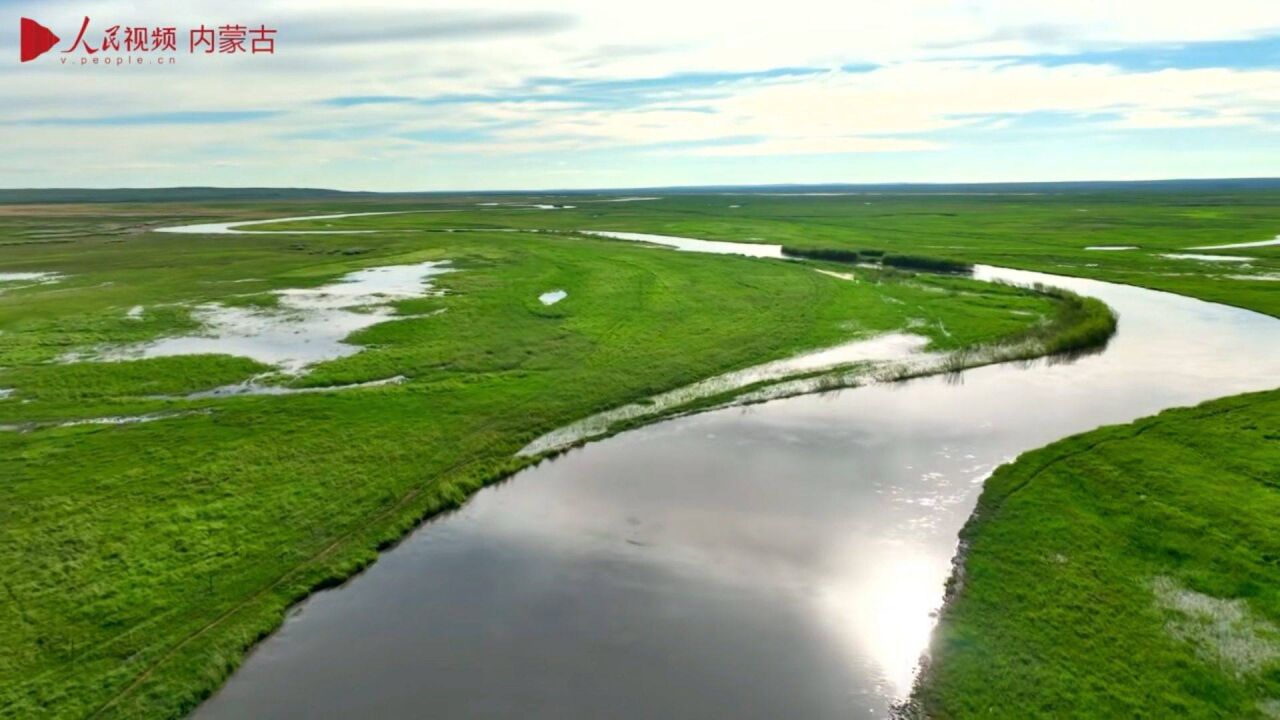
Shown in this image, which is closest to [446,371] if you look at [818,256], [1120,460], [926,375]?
[926,375]

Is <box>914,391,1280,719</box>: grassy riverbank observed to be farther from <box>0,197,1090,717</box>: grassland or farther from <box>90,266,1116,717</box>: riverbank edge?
<box>0,197,1090,717</box>: grassland

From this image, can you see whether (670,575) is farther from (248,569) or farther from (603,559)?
(248,569)

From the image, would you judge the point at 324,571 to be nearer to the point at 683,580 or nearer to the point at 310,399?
the point at 683,580

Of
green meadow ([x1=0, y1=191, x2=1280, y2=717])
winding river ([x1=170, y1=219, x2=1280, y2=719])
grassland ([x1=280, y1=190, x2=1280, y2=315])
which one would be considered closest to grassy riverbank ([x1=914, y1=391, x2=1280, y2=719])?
green meadow ([x1=0, y1=191, x2=1280, y2=717])

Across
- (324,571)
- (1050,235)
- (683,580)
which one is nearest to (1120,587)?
(683,580)

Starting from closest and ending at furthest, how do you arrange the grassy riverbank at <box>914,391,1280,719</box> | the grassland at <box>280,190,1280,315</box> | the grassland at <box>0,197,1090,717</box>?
the grassy riverbank at <box>914,391,1280,719</box>, the grassland at <box>0,197,1090,717</box>, the grassland at <box>280,190,1280,315</box>

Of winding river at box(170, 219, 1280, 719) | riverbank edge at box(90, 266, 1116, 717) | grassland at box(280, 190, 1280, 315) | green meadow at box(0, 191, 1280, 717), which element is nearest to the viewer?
riverbank edge at box(90, 266, 1116, 717)
